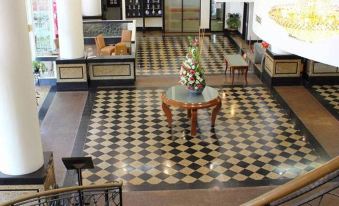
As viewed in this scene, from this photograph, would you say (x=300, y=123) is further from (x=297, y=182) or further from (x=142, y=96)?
(x=297, y=182)

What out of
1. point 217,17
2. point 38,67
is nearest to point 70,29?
point 38,67

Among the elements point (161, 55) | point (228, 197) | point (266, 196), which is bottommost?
point (228, 197)

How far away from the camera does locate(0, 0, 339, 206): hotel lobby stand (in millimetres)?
5539

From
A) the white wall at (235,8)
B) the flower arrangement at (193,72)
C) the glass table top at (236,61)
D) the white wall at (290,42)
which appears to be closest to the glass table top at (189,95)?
the flower arrangement at (193,72)

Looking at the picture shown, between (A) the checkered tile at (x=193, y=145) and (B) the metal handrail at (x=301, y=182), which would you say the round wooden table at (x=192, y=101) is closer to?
(A) the checkered tile at (x=193, y=145)

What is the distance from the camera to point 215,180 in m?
8.06

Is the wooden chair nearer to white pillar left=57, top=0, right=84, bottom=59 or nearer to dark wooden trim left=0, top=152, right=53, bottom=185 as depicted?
white pillar left=57, top=0, right=84, bottom=59

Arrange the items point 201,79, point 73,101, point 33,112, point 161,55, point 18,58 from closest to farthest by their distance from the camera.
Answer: point 18,58 < point 33,112 < point 201,79 < point 73,101 < point 161,55

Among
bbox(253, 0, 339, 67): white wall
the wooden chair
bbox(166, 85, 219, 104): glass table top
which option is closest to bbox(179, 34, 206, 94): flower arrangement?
bbox(166, 85, 219, 104): glass table top

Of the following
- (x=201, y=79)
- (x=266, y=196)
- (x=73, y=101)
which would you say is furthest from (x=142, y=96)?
(x=266, y=196)

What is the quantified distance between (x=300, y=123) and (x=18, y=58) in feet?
21.2

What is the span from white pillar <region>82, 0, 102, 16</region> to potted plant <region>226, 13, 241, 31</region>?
503cm

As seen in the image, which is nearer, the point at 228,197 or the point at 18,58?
the point at 18,58

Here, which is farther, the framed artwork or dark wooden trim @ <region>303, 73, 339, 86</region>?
the framed artwork
